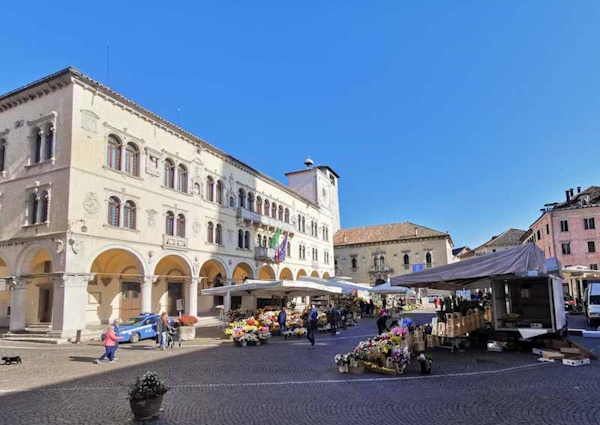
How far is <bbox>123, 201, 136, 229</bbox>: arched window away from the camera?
24.9 meters

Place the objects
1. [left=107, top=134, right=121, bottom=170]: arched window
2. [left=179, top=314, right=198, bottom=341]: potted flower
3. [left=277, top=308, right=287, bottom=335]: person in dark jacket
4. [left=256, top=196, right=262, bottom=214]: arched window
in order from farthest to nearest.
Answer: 1. [left=256, top=196, right=262, bottom=214]: arched window
2. [left=107, top=134, right=121, bottom=170]: arched window
3. [left=277, top=308, right=287, bottom=335]: person in dark jacket
4. [left=179, top=314, right=198, bottom=341]: potted flower

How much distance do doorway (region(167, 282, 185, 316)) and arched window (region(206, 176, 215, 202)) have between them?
671 cm

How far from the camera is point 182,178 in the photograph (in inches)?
1189

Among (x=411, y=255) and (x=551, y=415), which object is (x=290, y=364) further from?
(x=411, y=255)

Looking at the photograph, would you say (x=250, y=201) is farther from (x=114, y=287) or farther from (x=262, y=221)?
(x=114, y=287)

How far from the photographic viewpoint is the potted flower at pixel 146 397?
23.9ft

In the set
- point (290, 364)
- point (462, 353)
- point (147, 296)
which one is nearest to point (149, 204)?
point (147, 296)

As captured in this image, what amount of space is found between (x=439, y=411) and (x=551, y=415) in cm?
179

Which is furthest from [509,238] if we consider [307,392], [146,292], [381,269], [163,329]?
[307,392]

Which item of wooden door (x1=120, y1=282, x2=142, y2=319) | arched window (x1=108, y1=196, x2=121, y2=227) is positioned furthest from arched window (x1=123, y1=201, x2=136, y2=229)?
wooden door (x1=120, y1=282, x2=142, y2=319)

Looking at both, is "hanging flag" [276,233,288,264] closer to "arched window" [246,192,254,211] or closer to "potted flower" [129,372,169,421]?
"arched window" [246,192,254,211]

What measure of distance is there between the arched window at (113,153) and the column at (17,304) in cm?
765

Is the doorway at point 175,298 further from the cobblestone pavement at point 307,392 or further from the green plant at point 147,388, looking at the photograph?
the green plant at point 147,388

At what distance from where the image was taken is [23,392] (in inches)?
390
